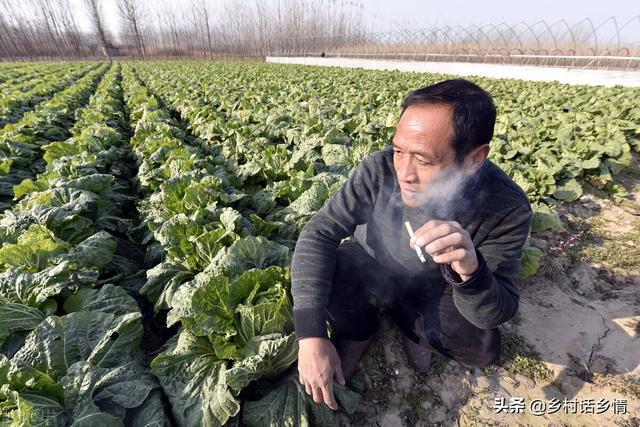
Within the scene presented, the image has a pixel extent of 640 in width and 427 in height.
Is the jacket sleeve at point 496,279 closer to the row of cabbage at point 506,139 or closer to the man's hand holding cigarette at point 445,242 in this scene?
the man's hand holding cigarette at point 445,242

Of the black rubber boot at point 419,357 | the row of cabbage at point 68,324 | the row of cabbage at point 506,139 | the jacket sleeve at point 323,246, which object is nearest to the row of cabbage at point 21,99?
the row of cabbage at point 506,139

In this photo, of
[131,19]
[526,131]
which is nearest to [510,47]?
[526,131]

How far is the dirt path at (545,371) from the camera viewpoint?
225 cm

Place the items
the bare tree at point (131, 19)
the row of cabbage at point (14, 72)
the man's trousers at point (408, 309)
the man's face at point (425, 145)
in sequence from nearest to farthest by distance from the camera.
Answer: the man's face at point (425, 145) < the man's trousers at point (408, 309) < the row of cabbage at point (14, 72) < the bare tree at point (131, 19)

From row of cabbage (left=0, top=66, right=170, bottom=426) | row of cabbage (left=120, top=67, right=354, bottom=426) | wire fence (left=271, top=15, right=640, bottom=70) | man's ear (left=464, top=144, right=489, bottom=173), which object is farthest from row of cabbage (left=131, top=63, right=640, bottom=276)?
wire fence (left=271, top=15, right=640, bottom=70)

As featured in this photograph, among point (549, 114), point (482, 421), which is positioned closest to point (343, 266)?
point (482, 421)

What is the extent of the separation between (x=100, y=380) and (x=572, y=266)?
4.19 metres

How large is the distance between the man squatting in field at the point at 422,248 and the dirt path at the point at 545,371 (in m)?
0.21

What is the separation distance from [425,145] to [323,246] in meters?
0.82

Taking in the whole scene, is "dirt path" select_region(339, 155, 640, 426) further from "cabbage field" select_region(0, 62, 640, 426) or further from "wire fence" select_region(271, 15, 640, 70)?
"wire fence" select_region(271, 15, 640, 70)

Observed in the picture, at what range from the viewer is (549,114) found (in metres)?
7.73

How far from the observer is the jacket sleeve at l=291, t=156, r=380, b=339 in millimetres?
1799

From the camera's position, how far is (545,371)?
2494 millimetres

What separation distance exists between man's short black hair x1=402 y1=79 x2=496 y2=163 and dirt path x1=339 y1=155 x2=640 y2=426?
1732 millimetres
